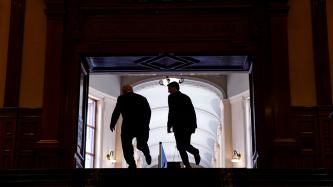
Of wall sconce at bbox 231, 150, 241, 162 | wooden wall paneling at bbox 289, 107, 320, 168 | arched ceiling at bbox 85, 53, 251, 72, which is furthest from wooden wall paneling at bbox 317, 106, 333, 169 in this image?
wall sconce at bbox 231, 150, 241, 162

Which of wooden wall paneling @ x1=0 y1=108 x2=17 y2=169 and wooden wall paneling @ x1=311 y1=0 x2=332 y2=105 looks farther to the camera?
wooden wall paneling @ x1=311 y1=0 x2=332 y2=105

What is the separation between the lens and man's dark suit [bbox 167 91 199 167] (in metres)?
10.8

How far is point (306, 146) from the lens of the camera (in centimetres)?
1220

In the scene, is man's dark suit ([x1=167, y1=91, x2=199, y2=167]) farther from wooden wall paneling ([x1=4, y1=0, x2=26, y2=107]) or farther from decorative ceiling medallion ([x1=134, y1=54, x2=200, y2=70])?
wooden wall paneling ([x1=4, y1=0, x2=26, y2=107])

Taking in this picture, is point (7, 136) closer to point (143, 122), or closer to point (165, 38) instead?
point (143, 122)

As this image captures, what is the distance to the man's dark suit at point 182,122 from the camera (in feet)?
35.3

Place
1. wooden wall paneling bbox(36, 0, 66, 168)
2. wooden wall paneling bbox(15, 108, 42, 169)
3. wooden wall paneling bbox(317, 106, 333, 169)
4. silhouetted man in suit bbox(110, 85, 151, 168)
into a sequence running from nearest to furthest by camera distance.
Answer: silhouetted man in suit bbox(110, 85, 151, 168) → wooden wall paneling bbox(36, 0, 66, 168) → wooden wall paneling bbox(317, 106, 333, 169) → wooden wall paneling bbox(15, 108, 42, 169)

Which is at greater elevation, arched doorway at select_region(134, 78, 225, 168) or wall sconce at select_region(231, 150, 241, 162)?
arched doorway at select_region(134, 78, 225, 168)

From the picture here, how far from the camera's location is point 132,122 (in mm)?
10695

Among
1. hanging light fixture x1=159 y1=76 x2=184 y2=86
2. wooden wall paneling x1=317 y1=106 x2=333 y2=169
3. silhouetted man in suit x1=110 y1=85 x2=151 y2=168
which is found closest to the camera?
silhouetted man in suit x1=110 y1=85 x2=151 y2=168

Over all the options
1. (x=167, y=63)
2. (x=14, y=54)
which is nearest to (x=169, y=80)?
(x=167, y=63)

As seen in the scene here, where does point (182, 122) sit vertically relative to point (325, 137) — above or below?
above

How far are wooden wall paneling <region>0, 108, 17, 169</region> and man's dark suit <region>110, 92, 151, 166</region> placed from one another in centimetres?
249

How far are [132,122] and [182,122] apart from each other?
0.78m
